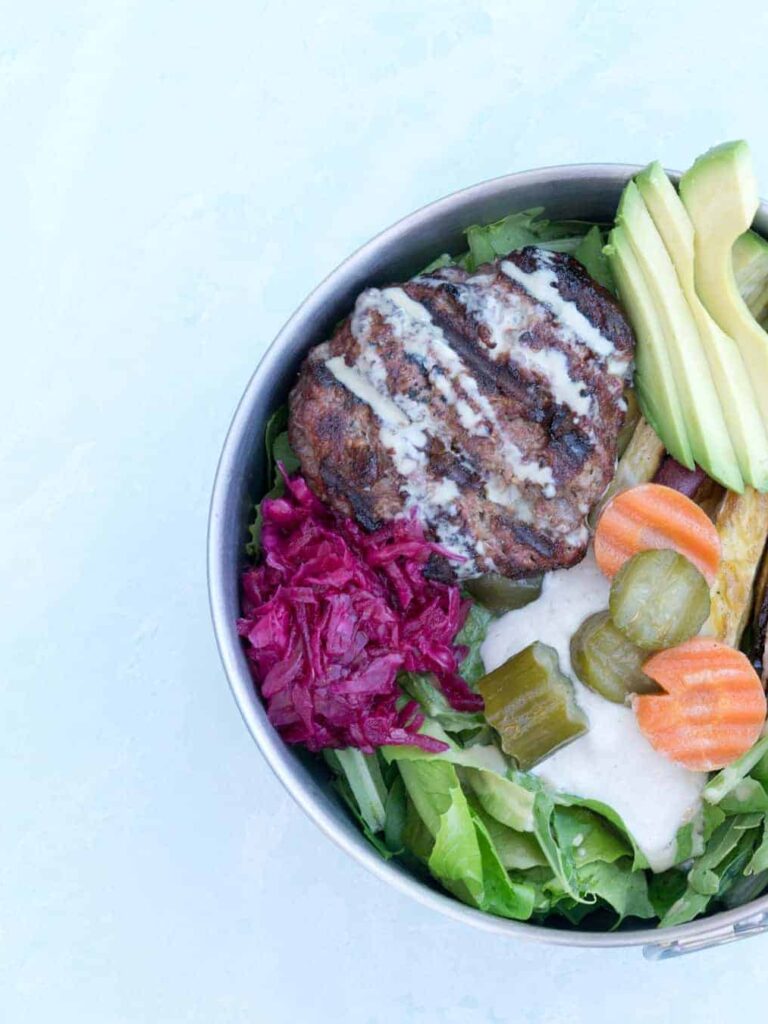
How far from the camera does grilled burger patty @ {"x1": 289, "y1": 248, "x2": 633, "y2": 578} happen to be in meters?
2.91

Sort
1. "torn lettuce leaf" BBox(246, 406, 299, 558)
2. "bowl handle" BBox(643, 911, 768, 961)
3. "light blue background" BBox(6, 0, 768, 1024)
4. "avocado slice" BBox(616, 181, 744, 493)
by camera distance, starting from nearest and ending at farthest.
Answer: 1. "bowl handle" BBox(643, 911, 768, 961)
2. "avocado slice" BBox(616, 181, 744, 493)
3. "torn lettuce leaf" BBox(246, 406, 299, 558)
4. "light blue background" BBox(6, 0, 768, 1024)

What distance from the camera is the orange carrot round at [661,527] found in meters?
3.00

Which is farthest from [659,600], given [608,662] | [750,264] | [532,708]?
[750,264]

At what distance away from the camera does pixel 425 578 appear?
3.01m

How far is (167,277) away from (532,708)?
1544 mm

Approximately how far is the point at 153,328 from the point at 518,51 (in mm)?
1247

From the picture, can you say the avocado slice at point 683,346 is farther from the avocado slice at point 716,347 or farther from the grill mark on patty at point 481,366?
the grill mark on patty at point 481,366

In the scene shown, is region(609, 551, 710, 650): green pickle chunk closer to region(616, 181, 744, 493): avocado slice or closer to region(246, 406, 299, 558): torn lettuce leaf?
region(616, 181, 744, 493): avocado slice

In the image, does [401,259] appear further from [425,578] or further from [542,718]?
[542,718]

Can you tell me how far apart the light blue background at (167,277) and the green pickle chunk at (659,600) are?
3.63 ft

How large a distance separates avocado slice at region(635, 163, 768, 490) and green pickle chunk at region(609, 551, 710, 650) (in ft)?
→ 0.91

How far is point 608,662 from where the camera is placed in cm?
295

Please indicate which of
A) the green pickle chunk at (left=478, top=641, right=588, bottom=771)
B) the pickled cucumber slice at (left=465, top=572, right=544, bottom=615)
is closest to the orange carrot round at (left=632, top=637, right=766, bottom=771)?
the green pickle chunk at (left=478, top=641, right=588, bottom=771)

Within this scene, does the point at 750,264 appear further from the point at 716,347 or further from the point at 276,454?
the point at 276,454
